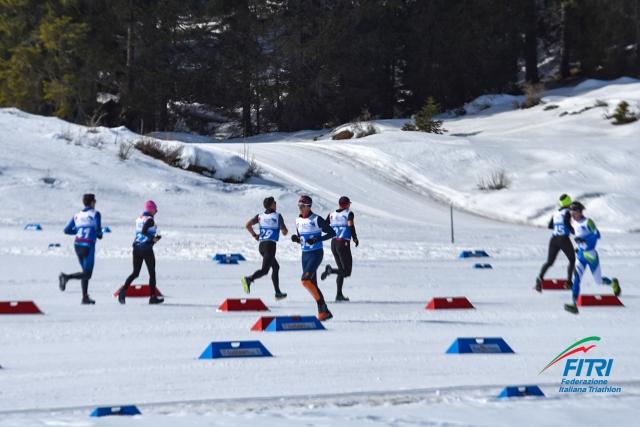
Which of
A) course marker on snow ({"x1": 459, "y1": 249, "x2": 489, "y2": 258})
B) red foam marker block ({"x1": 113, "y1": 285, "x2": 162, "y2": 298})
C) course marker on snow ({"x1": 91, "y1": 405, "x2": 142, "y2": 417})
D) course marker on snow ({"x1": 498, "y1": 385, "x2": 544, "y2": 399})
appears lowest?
course marker on snow ({"x1": 459, "y1": 249, "x2": 489, "y2": 258})

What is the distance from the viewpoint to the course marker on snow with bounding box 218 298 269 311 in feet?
43.5

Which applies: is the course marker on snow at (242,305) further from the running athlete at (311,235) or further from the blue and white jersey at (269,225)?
the blue and white jersey at (269,225)

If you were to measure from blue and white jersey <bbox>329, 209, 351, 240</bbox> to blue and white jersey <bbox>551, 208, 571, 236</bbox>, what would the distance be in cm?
313

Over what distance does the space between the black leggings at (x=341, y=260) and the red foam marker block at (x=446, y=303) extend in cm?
138

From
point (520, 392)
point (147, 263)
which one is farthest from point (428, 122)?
point (520, 392)

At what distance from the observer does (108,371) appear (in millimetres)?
9234

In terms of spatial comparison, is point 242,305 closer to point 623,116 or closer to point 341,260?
point 341,260

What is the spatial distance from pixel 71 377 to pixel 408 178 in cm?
2551

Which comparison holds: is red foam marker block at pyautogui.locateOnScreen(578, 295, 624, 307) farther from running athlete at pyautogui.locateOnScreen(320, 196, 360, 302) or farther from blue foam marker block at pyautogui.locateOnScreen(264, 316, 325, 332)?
blue foam marker block at pyautogui.locateOnScreen(264, 316, 325, 332)

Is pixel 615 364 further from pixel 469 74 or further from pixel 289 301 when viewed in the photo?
pixel 469 74

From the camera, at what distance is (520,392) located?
8172 mm

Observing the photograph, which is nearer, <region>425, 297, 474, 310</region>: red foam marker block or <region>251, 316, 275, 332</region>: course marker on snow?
<region>251, 316, 275, 332</region>: course marker on snow

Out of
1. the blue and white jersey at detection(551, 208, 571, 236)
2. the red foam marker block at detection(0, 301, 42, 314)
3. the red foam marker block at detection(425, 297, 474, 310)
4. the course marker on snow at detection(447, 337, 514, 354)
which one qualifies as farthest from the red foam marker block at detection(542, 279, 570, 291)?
the red foam marker block at detection(0, 301, 42, 314)

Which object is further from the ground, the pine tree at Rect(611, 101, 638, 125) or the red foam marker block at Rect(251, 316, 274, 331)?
the pine tree at Rect(611, 101, 638, 125)
